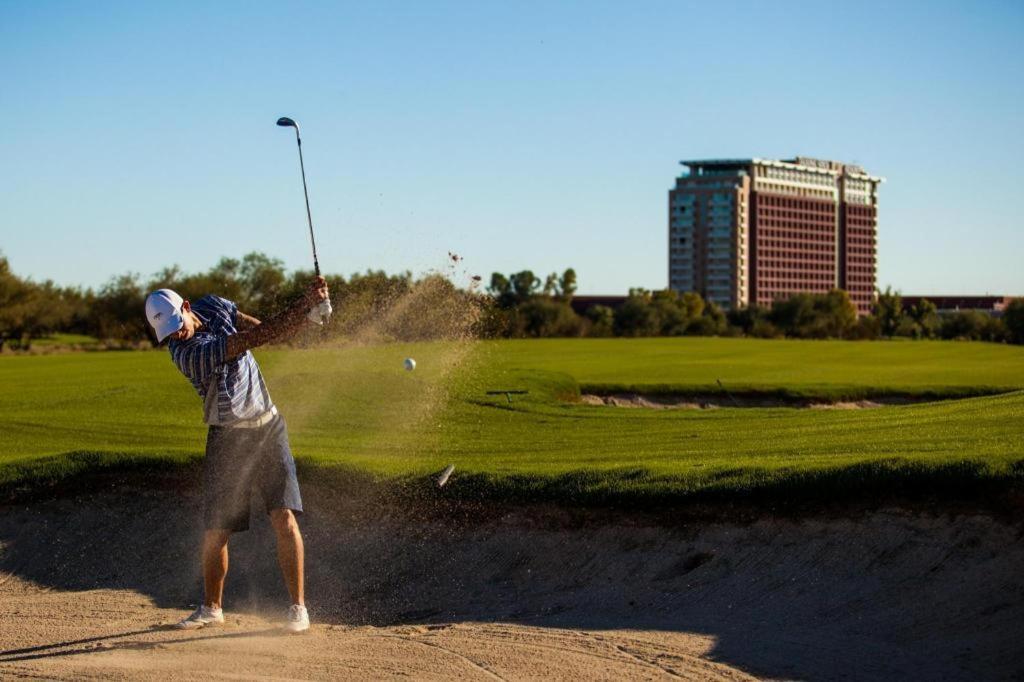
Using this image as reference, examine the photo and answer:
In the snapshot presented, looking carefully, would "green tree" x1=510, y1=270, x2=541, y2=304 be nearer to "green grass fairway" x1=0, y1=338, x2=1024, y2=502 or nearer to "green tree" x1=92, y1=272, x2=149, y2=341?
"green tree" x1=92, y1=272, x2=149, y2=341

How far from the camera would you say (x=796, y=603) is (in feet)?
30.4

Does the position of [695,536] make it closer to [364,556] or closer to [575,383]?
[364,556]

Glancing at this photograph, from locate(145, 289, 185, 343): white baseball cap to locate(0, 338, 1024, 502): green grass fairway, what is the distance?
4387mm

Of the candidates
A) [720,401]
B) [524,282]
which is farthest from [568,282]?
[720,401]

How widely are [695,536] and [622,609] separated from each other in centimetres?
126

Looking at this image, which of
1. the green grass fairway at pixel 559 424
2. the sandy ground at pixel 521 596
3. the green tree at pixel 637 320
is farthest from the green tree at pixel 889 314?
the sandy ground at pixel 521 596

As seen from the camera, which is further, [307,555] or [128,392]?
[128,392]

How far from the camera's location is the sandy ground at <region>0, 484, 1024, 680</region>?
801 centimetres

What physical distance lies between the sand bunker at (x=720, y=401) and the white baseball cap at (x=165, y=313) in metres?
18.5

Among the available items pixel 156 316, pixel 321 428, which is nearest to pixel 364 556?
pixel 156 316

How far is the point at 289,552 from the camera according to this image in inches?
354

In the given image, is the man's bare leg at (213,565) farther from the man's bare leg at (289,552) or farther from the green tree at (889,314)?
the green tree at (889,314)

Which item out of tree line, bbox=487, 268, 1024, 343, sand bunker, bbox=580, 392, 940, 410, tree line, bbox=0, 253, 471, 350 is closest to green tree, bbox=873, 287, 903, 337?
tree line, bbox=487, 268, 1024, 343

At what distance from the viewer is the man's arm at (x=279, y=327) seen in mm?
8531
